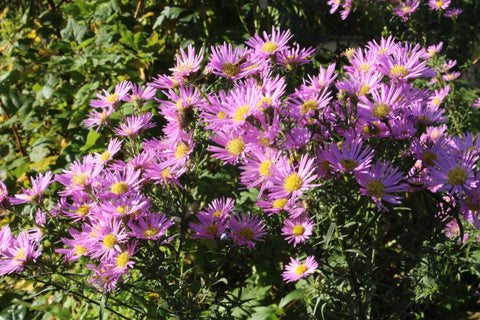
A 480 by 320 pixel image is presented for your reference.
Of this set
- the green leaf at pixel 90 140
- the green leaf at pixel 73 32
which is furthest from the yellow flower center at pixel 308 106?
the green leaf at pixel 73 32

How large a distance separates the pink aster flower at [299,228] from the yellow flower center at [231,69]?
0.41m

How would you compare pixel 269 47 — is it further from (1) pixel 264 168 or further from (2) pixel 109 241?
(2) pixel 109 241

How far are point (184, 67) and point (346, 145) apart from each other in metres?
0.46

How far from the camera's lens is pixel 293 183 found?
2.82 ft

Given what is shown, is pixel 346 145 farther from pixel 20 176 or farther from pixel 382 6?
pixel 20 176

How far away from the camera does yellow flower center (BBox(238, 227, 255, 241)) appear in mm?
1121

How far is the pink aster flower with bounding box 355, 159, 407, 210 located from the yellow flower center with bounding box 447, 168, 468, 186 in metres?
0.09

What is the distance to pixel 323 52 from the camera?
7.49 feet

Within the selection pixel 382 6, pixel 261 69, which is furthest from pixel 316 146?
pixel 382 6

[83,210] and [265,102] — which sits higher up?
[265,102]

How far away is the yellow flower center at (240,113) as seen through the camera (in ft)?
2.93

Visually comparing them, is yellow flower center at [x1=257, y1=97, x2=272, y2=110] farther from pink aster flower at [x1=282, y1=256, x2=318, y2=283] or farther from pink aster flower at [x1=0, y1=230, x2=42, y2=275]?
pink aster flower at [x1=0, y1=230, x2=42, y2=275]

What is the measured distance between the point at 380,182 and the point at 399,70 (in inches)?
12.5

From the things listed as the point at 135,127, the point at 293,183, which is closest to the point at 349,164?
the point at 293,183
